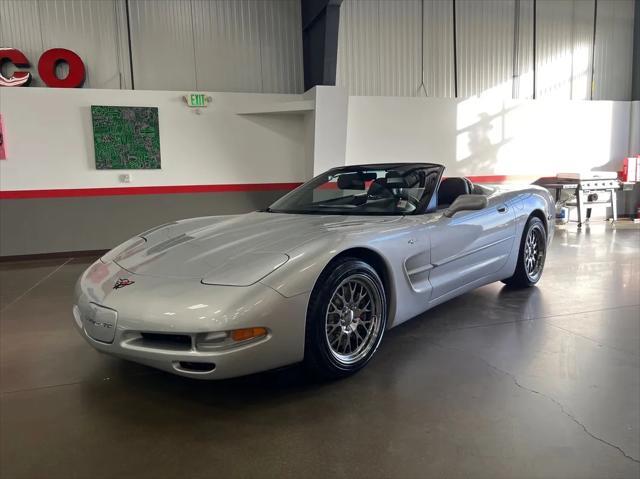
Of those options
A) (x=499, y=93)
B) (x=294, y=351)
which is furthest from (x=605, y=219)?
(x=294, y=351)

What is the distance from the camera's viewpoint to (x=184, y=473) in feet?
5.72

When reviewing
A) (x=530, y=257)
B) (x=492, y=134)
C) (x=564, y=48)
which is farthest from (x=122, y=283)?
(x=564, y=48)

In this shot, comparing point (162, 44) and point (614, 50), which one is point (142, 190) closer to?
point (162, 44)

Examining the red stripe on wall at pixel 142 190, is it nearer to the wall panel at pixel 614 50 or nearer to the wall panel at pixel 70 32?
the wall panel at pixel 70 32

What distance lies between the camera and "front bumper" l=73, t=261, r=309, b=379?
2.01 m

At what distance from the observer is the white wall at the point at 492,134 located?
27.0 feet

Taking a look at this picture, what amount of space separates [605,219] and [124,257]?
998cm

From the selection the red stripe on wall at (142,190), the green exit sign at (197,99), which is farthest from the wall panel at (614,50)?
the green exit sign at (197,99)

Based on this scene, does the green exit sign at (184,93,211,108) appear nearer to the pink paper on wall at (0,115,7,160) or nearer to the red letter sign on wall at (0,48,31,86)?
the red letter sign on wall at (0,48,31,86)

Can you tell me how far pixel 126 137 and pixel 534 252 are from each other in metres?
5.91

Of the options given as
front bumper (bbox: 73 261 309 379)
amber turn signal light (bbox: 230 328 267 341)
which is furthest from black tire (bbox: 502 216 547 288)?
amber turn signal light (bbox: 230 328 267 341)

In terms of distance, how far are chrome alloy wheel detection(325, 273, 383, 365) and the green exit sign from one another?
585 cm

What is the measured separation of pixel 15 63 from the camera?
6.75 m

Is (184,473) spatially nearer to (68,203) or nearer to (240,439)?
(240,439)
